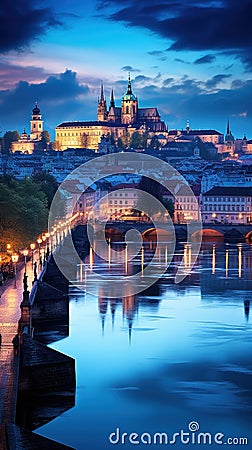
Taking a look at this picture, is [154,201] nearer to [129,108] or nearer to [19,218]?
[19,218]

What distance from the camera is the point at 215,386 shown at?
15578 millimetres

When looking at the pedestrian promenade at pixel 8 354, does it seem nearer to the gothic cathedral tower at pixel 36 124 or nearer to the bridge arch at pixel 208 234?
the bridge arch at pixel 208 234

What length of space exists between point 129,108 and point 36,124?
986cm

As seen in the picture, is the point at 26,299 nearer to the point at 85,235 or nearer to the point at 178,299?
the point at 178,299

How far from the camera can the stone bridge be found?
4638cm

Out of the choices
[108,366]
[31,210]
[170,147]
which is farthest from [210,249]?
[170,147]

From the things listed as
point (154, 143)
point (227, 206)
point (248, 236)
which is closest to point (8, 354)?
point (248, 236)

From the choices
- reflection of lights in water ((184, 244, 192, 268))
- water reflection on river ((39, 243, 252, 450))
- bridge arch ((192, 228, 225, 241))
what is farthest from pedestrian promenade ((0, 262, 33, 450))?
bridge arch ((192, 228, 225, 241))

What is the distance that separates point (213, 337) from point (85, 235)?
86.1 feet

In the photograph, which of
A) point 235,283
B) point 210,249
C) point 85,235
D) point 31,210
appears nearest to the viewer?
point 235,283

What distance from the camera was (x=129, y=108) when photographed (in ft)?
375

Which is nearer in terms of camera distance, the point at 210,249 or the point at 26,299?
the point at 26,299

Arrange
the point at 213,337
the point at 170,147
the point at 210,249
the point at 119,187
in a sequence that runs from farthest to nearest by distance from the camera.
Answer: the point at 170,147 < the point at 119,187 < the point at 210,249 < the point at 213,337

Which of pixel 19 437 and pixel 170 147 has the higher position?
pixel 170 147
